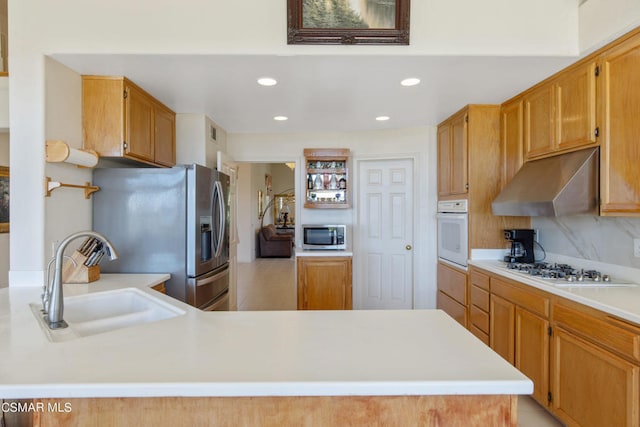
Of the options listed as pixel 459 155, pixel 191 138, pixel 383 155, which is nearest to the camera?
pixel 459 155

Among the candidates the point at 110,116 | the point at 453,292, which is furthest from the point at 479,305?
the point at 110,116

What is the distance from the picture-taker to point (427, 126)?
397 cm

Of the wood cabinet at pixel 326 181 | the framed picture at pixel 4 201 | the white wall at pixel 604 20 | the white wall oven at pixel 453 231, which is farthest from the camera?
the wood cabinet at pixel 326 181

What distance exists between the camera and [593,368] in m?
1.76

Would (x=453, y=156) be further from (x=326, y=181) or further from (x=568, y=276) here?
(x=568, y=276)

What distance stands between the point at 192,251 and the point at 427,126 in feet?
9.44

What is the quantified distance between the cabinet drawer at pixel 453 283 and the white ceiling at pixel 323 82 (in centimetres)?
157

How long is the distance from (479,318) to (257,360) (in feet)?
8.10

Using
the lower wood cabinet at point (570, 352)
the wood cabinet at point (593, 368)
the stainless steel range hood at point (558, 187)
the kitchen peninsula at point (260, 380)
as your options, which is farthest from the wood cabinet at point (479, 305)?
the kitchen peninsula at point (260, 380)

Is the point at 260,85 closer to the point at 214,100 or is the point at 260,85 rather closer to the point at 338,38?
the point at 214,100

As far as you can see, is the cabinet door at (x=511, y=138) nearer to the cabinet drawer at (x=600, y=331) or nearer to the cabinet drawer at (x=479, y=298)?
the cabinet drawer at (x=479, y=298)

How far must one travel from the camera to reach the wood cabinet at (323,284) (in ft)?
12.9

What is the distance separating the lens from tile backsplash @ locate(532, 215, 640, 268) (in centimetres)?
220

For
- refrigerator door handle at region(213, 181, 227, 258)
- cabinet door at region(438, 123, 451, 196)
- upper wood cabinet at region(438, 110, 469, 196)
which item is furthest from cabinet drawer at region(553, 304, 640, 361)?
refrigerator door handle at region(213, 181, 227, 258)
